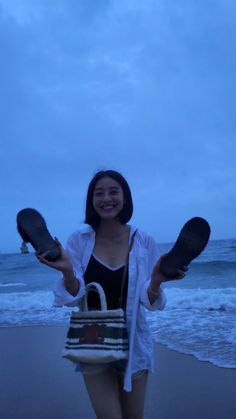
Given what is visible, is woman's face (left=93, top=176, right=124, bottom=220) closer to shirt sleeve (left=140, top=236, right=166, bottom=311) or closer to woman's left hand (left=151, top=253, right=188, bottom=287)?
shirt sleeve (left=140, top=236, right=166, bottom=311)

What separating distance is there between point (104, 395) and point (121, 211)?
91 centimetres

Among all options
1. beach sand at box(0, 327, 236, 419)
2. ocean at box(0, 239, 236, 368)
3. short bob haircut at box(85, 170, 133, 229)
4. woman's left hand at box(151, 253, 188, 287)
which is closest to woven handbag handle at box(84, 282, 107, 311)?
woman's left hand at box(151, 253, 188, 287)

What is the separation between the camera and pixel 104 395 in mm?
1872

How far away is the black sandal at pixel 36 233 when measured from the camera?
71.3 inches

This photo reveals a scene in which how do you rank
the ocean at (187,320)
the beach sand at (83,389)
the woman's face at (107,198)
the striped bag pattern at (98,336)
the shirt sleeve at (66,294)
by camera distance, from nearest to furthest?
the striped bag pattern at (98,336) < the shirt sleeve at (66,294) < the woman's face at (107,198) < the beach sand at (83,389) < the ocean at (187,320)

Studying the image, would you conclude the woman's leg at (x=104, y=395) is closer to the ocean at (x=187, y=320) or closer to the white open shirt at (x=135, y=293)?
the white open shirt at (x=135, y=293)

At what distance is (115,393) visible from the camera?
191 cm

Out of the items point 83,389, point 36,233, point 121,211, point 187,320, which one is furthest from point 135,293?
point 187,320

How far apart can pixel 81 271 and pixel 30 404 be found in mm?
2073

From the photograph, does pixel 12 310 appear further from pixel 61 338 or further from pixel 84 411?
pixel 84 411

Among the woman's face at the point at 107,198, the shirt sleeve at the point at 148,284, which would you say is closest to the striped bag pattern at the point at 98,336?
the shirt sleeve at the point at 148,284

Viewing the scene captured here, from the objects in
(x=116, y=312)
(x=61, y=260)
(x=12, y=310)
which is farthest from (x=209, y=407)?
(x=12, y=310)

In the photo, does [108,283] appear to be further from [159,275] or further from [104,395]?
[104,395]

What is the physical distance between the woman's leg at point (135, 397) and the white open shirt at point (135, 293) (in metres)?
0.07
